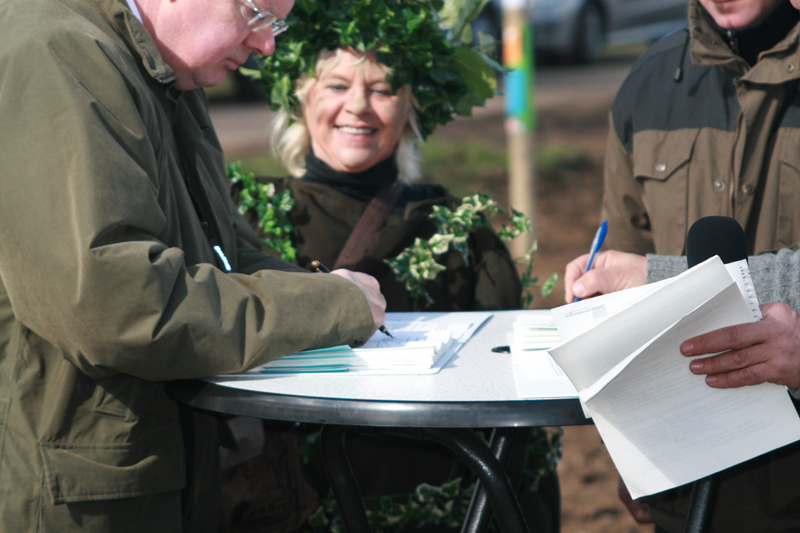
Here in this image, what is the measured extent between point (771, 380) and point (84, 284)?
1160 mm

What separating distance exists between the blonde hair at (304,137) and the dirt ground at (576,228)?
1885 millimetres

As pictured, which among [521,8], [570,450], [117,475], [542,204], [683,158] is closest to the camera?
[117,475]

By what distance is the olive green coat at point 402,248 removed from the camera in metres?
2.51

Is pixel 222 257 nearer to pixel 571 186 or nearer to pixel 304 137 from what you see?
pixel 304 137

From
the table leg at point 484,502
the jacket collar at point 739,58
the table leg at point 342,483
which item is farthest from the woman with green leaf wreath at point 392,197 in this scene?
the jacket collar at point 739,58

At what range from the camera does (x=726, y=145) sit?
7.43 feet

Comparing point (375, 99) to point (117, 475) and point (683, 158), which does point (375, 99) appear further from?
point (117, 475)

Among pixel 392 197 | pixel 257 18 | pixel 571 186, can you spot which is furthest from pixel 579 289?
pixel 571 186

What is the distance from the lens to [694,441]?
1.23m

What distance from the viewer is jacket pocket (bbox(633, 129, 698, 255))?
2365mm

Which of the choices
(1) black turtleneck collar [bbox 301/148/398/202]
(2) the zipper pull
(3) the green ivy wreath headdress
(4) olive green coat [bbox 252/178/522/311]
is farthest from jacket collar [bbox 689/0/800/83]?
(2) the zipper pull

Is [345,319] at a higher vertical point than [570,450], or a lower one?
higher

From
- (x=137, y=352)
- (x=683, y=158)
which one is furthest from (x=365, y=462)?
(x=683, y=158)

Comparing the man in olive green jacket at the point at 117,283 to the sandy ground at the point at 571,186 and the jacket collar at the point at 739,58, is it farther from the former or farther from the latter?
the sandy ground at the point at 571,186
